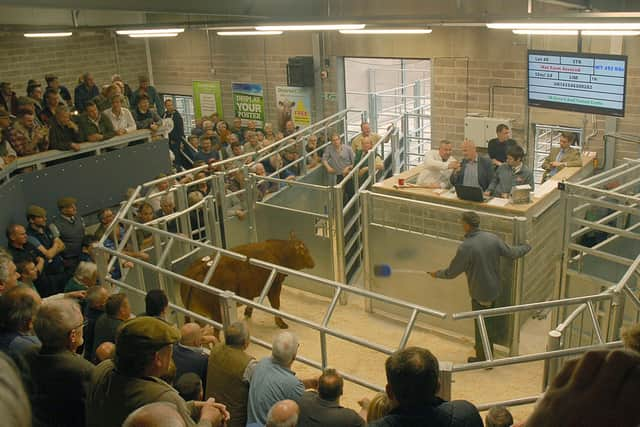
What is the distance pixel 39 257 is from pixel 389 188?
380 centimetres

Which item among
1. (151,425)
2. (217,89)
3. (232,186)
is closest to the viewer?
(151,425)

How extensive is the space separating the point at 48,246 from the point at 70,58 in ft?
29.8

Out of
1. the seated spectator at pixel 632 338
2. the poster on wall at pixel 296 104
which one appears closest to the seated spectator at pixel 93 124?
the poster on wall at pixel 296 104

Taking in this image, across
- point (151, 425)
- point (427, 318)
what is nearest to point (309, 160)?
point (427, 318)

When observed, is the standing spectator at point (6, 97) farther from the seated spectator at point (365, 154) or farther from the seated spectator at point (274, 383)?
the seated spectator at point (274, 383)

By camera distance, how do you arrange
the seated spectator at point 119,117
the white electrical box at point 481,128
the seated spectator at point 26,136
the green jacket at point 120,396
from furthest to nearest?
the white electrical box at point 481,128 < the seated spectator at point 119,117 < the seated spectator at point 26,136 < the green jacket at point 120,396

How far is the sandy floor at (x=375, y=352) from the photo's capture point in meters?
5.85

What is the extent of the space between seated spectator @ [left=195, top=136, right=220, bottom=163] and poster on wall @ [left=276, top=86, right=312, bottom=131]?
260 centimetres

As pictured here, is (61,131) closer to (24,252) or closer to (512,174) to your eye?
(24,252)

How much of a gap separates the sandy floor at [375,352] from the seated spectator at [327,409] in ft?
7.14

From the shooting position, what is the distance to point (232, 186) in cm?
910

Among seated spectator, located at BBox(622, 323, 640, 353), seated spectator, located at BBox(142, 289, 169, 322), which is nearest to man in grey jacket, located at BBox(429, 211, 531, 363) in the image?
seated spectator, located at BBox(142, 289, 169, 322)

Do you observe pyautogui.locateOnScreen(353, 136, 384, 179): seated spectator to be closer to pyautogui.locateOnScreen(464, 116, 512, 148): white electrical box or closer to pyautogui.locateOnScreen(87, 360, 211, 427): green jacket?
pyautogui.locateOnScreen(464, 116, 512, 148): white electrical box

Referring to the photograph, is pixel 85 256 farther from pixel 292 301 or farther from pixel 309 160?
pixel 309 160
